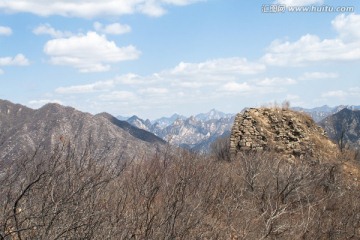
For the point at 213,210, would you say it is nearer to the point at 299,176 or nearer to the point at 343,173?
the point at 299,176

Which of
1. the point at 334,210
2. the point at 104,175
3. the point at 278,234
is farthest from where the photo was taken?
the point at 334,210

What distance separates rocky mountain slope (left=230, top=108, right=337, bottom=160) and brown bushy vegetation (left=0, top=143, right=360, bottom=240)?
1.94 metres

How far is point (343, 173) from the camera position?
26.6 m

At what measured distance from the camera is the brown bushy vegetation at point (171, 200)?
23.6ft

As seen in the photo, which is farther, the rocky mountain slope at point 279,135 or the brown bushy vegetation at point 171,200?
the rocky mountain slope at point 279,135

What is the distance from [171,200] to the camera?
36.7ft

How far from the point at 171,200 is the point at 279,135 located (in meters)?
20.5

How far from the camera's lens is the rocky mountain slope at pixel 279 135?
28.8 meters

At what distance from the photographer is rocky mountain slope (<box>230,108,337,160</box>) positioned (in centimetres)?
2881

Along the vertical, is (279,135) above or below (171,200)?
above

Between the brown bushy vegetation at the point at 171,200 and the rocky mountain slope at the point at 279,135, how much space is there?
194cm

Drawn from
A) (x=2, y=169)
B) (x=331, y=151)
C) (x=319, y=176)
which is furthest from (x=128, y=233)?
(x=331, y=151)

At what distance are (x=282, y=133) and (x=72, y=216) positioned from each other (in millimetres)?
25069

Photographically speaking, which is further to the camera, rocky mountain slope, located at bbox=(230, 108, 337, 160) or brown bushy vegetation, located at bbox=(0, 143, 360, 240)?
rocky mountain slope, located at bbox=(230, 108, 337, 160)
